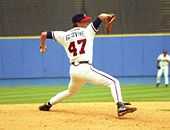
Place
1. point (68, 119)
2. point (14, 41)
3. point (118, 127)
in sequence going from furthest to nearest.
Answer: point (14, 41)
point (68, 119)
point (118, 127)

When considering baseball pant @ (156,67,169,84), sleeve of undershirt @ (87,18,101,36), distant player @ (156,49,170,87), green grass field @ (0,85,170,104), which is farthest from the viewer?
distant player @ (156,49,170,87)

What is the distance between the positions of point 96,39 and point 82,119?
16.7 metres

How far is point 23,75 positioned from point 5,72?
3.02ft

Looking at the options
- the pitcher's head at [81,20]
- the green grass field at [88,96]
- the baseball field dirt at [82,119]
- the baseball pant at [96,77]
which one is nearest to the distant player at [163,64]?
the green grass field at [88,96]

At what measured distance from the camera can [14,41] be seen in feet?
82.2

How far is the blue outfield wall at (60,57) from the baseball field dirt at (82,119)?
47.8 ft

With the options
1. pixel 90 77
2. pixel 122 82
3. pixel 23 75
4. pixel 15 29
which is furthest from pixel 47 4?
pixel 90 77

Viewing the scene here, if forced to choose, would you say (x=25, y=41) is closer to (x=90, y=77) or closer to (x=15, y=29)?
(x=15, y=29)

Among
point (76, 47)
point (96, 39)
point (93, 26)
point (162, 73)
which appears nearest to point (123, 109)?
point (76, 47)

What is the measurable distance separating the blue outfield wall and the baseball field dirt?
1458 cm

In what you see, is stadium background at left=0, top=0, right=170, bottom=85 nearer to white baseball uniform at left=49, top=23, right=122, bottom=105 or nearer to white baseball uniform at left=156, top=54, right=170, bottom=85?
white baseball uniform at left=156, top=54, right=170, bottom=85

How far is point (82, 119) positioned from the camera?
857cm

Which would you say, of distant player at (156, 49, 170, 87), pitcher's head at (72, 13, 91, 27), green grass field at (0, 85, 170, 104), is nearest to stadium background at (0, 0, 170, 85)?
distant player at (156, 49, 170, 87)

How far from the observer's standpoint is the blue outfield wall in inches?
987
